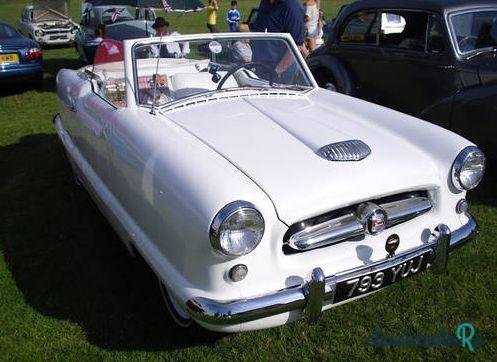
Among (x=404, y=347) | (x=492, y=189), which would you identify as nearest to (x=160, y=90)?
(x=404, y=347)

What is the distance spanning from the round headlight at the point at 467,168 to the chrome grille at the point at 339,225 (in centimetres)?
28

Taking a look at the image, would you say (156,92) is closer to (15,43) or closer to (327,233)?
(327,233)

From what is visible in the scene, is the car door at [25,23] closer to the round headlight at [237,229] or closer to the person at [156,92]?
the person at [156,92]

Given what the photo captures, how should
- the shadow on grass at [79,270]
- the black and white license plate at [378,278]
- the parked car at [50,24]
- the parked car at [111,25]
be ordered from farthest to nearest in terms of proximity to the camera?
the parked car at [50,24]
the parked car at [111,25]
the shadow on grass at [79,270]
the black and white license plate at [378,278]

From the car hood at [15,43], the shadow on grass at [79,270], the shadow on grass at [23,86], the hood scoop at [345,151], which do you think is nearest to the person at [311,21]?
the shadow on grass at [23,86]

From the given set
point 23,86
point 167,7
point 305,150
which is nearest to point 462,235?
point 305,150

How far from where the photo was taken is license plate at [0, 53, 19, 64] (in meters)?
8.34

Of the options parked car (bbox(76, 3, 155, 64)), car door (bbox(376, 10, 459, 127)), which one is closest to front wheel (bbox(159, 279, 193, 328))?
car door (bbox(376, 10, 459, 127))

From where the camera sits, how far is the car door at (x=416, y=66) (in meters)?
4.53

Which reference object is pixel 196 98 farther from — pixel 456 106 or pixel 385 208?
pixel 456 106

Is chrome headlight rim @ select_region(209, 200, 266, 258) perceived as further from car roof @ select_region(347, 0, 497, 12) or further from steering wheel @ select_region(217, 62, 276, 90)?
car roof @ select_region(347, 0, 497, 12)

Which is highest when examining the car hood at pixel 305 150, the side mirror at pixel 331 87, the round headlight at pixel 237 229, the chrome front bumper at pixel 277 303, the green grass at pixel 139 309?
the car hood at pixel 305 150

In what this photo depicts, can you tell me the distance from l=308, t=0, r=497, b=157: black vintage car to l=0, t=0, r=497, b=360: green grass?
0.76 metres

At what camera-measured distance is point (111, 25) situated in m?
9.45
